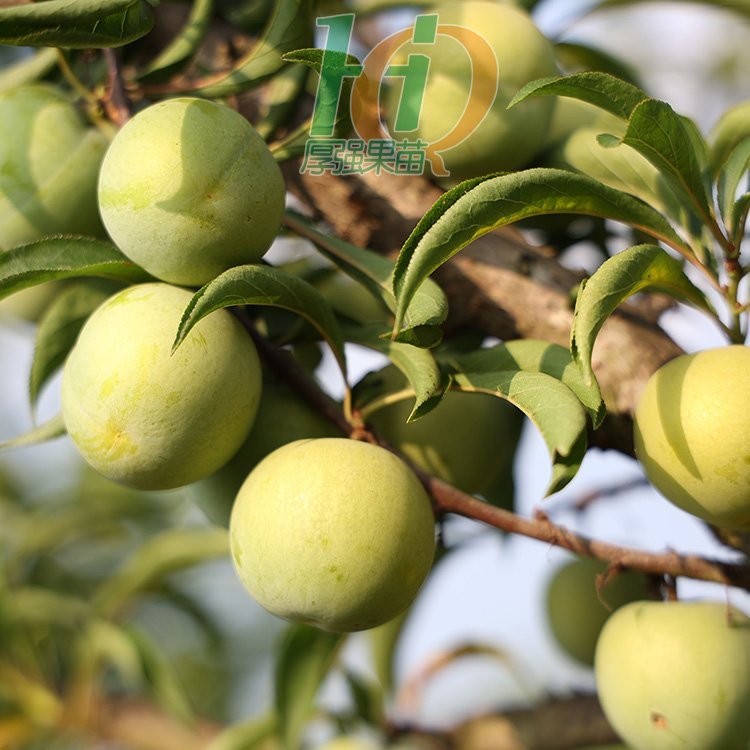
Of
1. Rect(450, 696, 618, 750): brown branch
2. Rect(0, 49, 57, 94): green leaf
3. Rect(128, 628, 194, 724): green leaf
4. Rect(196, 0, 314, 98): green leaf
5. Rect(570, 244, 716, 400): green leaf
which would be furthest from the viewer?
Rect(128, 628, 194, 724): green leaf

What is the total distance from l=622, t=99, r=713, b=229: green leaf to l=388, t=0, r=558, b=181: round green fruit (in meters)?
0.21

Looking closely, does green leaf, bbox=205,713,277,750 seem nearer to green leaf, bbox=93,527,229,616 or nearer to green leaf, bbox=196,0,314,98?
A: green leaf, bbox=93,527,229,616

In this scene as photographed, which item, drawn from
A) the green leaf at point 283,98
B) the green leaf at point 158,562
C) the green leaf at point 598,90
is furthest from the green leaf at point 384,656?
the green leaf at point 598,90

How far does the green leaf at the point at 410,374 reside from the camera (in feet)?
2.06

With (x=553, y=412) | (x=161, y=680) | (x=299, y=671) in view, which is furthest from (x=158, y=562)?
(x=553, y=412)

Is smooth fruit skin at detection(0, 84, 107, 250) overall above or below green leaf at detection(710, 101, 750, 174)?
above

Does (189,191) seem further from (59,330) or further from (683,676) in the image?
(683,676)

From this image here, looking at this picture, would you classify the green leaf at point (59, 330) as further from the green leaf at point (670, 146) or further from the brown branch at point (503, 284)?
the green leaf at point (670, 146)

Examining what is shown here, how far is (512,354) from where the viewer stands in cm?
72

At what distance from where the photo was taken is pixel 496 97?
89 centimetres

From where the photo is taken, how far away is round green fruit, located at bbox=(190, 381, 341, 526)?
30.4 inches

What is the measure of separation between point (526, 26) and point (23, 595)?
1266 millimetres

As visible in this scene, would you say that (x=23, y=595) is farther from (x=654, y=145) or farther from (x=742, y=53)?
(x=742, y=53)

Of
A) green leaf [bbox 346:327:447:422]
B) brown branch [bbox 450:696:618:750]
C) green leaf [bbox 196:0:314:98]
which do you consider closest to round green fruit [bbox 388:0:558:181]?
green leaf [bbox 196:0:314:98]
